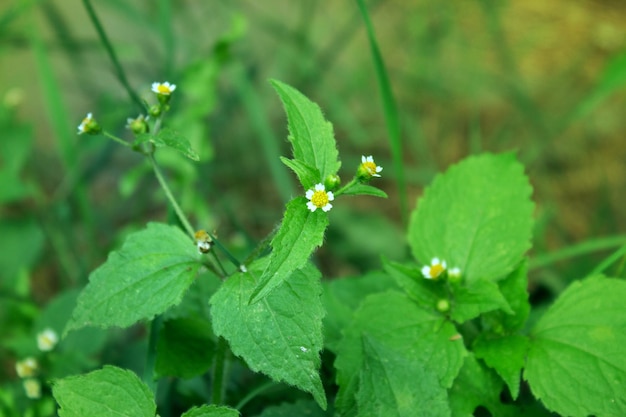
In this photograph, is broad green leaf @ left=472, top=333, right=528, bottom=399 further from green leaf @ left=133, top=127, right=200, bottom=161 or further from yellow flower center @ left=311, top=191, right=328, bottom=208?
green leaf @ left=133, top=127, right=200, bottom=161

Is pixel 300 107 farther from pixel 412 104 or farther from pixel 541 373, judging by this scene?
pixel 412 104

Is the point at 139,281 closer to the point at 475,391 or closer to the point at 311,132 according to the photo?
the point at 311,132

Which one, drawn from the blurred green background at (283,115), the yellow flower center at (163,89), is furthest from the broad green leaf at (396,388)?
the blurred green background at (283,115)

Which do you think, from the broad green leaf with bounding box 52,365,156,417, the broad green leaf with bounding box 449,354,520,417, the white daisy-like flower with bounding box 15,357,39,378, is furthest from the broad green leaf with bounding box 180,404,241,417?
the white daisy-like flower with bounding box 15,357,39,378

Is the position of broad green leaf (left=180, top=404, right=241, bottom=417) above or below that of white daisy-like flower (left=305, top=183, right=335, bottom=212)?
below

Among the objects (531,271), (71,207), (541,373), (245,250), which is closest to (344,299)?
(245,250)
